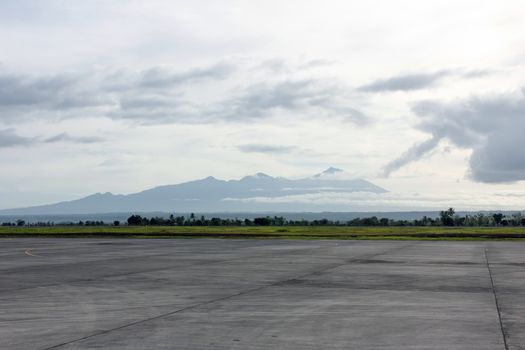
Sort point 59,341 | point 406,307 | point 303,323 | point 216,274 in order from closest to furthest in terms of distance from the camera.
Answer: point 59,341, point 303,323, point 406,307, point 216,274

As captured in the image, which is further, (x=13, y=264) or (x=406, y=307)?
(x=13, y=264)

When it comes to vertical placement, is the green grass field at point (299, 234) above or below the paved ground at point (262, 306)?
above

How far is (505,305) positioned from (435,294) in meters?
2.38

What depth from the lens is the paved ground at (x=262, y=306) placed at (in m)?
11.6

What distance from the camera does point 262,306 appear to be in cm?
1567

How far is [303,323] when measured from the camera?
13.3 m

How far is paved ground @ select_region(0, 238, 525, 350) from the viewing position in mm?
11633

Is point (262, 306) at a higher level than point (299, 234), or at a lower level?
lower

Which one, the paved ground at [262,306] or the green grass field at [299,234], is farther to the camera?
the green grass field at [299,234]

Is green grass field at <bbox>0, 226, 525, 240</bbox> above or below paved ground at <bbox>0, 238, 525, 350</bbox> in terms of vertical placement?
above

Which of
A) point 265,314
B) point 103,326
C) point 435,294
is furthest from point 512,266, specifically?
point 103,326

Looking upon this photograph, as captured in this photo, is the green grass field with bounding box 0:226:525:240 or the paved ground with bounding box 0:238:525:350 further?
the green grass field with bounding box 0:226:525:240

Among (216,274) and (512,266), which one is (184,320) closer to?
(216,274)

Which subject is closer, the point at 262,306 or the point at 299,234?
the point at 262,306
